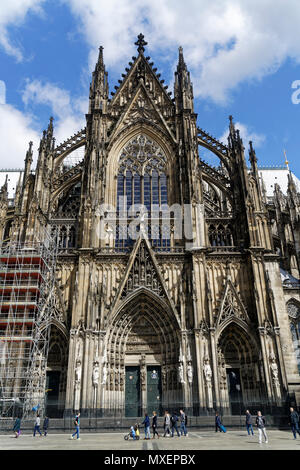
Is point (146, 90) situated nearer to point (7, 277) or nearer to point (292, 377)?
point (7, 277)

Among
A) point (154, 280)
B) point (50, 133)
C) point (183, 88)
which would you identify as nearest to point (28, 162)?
point (50, 133)

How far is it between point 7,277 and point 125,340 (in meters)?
8.28

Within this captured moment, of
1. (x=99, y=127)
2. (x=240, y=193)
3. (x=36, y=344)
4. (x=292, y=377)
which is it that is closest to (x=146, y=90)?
(x=99, y=127)

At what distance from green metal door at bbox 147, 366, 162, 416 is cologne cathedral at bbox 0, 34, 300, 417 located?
6 centimetres

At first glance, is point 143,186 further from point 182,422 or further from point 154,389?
point 182,422

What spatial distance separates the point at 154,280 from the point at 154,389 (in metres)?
6.30

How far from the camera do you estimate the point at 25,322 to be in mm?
20797

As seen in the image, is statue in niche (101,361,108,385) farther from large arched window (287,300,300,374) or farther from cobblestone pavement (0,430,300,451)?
large arched window (287,300,300,374)

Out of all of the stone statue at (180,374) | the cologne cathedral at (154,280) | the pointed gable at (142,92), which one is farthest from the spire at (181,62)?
the stone statue at (180,374)

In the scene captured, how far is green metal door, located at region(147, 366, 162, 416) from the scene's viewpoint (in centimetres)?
2098

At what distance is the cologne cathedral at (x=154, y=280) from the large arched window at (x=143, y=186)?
83 mm

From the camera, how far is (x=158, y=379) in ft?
71.5

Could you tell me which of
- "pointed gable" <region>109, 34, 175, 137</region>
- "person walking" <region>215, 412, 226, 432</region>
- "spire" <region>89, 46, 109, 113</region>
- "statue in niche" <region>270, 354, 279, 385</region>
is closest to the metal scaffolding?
"person walking" <region>215, 412, 226, 432</region>

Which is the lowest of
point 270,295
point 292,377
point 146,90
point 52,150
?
point 292,377
